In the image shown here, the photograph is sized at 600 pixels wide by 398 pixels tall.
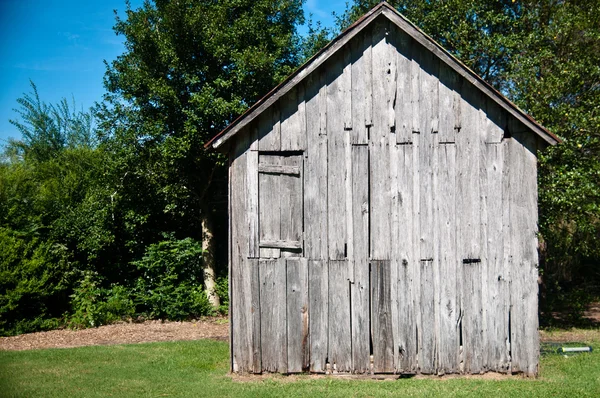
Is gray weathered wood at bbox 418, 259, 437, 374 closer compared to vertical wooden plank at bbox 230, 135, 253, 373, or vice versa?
gray weathered wood at bbox 418, 259, 437, 374

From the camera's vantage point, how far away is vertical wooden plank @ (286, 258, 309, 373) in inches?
421

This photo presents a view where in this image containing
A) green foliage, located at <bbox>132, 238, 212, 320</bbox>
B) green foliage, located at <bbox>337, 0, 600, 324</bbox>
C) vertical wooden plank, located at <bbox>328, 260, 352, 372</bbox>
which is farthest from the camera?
green foliage, located at <bbox>132, 238, 212, 320</bbox>

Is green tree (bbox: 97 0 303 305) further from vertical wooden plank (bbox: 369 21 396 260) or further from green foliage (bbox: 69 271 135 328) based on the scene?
vertical wooden plank (bbox: 369 21 396 260)

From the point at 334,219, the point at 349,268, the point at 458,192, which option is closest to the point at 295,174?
the point at 334,219

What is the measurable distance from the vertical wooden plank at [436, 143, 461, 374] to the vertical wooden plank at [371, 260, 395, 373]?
859mm

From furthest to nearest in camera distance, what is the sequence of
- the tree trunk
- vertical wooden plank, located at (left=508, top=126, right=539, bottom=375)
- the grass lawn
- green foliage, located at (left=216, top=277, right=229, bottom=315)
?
the tree trunk → green foliage, located at (left=216, top=277, right=229, bottom=315) → vertical wooden plank, located at (left=508, top=126, right=539, bottom=375) → the grass lawn

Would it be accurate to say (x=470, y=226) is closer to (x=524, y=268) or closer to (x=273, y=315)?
(x=524, y=268)

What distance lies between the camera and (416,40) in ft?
34.8

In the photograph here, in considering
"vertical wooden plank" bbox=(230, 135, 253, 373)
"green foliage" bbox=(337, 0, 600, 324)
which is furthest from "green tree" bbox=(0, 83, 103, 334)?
"green foliage" bbox=(337, 0, 600, 324)

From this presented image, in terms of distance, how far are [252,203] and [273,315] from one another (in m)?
2.02

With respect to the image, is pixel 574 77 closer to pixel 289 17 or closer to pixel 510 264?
pixel 510 264

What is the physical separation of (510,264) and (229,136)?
543cm

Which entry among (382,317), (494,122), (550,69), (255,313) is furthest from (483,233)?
(550,69)

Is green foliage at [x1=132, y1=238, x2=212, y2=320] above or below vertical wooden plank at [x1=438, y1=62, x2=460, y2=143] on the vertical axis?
below
